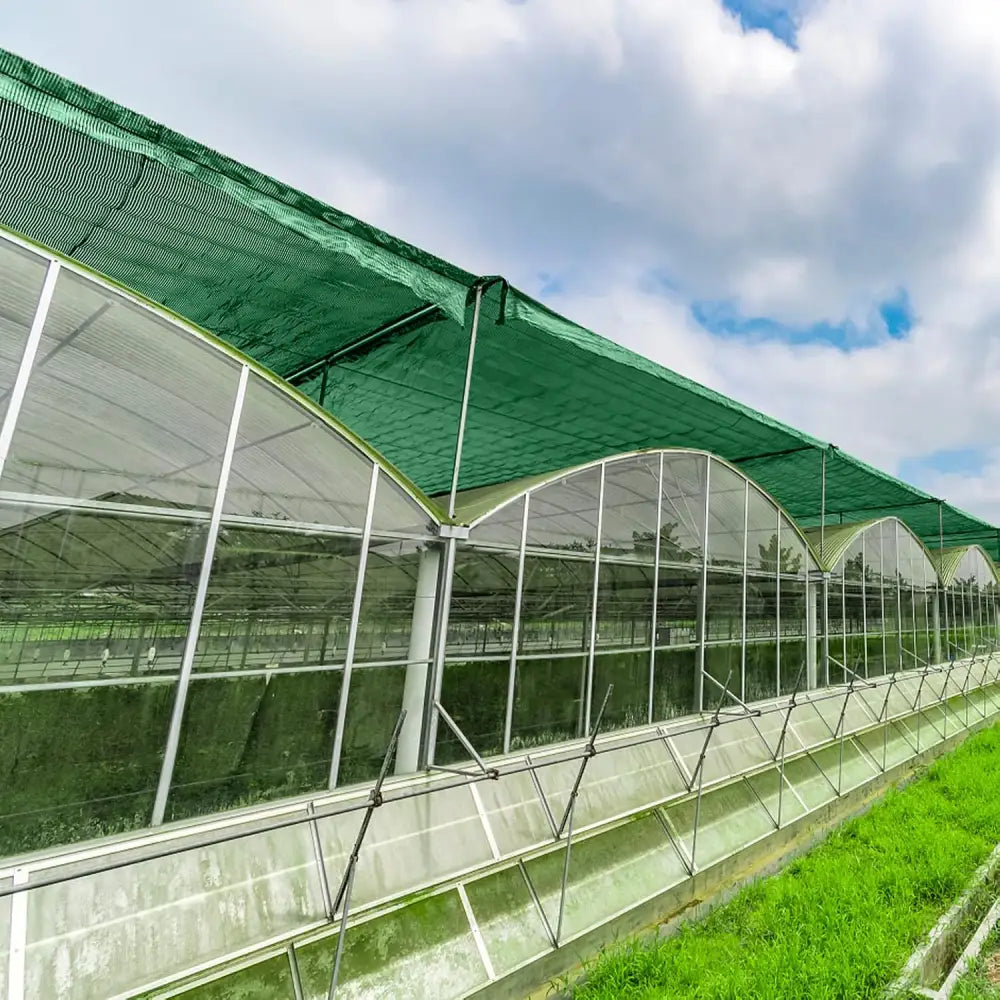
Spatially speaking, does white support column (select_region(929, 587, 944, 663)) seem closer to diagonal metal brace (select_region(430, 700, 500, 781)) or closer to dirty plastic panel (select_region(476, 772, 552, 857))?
dirty plastic panel (select_region(476, 772, 552, 857))

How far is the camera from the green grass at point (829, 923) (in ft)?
15.5

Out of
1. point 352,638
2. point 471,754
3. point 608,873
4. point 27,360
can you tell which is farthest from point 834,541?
point 27,360

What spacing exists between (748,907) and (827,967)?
133 centimetres

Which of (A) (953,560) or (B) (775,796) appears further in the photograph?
(A) (953,560)

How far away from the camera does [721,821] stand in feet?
24.4

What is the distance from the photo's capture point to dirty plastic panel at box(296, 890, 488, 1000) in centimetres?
404

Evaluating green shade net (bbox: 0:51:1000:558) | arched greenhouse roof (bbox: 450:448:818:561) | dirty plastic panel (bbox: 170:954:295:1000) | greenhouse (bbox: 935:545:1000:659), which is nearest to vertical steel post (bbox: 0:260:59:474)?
green shade net (bbox: 0:51:1000:558)

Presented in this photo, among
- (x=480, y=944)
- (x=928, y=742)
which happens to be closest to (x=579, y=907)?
(x=480, y=944)

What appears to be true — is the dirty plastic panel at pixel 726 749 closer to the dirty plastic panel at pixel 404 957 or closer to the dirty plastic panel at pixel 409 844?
the dirty plastic panel at pixel 409 844

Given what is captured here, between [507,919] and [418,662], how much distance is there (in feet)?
7.82

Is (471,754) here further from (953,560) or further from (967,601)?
(967,601)

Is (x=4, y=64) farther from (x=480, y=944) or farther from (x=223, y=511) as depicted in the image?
(x=480, y=944)

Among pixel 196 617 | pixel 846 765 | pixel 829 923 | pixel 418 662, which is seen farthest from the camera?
pixel 846 765

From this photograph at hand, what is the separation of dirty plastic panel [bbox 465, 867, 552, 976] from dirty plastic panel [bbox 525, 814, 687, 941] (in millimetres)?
177
